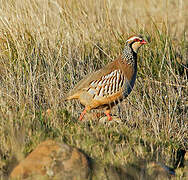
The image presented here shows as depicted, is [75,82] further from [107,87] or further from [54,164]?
[54,164]

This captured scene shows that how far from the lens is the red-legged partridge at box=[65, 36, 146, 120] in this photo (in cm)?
557

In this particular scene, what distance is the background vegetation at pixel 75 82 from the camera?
4348 mm

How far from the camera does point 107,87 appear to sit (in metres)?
5.60

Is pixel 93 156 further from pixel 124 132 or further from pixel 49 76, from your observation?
pixel 49 76

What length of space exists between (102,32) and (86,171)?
4237mm

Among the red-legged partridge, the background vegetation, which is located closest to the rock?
the background vegetation

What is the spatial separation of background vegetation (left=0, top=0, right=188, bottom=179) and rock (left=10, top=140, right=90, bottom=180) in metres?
0.22

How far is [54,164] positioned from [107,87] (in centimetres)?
207

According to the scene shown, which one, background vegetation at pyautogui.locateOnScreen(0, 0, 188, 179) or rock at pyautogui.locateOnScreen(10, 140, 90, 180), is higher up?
rock at pyautogui.locateOnScreen(10, 140, 90, 180)

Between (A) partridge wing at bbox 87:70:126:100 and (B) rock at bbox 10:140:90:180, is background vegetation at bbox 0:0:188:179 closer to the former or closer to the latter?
(B) rock at bbox 10:140:90:180

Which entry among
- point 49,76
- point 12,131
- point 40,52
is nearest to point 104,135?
point 12,131

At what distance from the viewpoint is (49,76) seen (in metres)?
6.51

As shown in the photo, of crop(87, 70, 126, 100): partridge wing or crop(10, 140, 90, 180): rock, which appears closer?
crop(10, 140, 90, 180): rock

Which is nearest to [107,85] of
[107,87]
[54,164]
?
[107,87]
